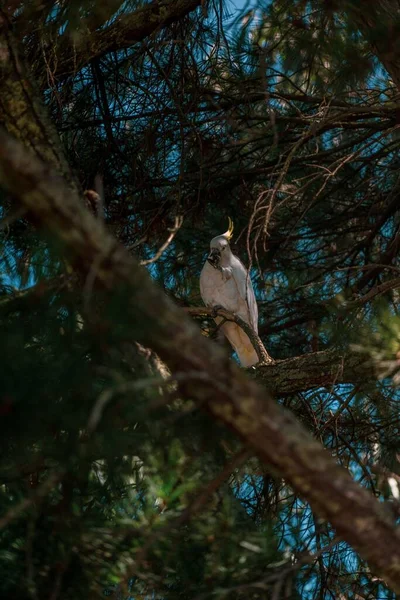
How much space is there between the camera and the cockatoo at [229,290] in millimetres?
3283

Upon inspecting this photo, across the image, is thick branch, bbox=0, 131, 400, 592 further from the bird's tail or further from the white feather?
the bird's tail

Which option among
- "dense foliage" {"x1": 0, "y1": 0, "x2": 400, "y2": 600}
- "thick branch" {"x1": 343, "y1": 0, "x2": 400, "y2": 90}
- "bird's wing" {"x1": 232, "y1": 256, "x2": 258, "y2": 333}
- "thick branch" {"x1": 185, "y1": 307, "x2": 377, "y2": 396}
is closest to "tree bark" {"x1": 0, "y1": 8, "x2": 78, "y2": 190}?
"dense foliage" {"x1": 0, "y1": 0, "x2": 400, "y2": 600}

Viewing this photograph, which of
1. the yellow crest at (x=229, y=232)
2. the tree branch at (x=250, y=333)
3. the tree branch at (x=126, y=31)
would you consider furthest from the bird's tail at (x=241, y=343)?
the tree branch at (x=126, y=31)

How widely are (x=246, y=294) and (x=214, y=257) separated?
0.69ft

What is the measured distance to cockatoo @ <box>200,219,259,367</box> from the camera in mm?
3283

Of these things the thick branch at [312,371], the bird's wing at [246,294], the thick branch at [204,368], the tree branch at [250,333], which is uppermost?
the bird's wing at [246,294]

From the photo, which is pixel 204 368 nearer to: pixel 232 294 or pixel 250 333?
pixel 250 333

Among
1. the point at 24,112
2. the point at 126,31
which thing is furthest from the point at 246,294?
the point at 24,112

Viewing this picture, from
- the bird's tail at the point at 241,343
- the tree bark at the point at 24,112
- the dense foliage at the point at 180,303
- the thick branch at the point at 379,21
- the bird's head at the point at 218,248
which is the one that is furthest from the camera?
the bird's tail at the point at 241,343

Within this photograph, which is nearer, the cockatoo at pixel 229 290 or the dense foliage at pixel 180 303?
the dense foliage at pixel 180 303

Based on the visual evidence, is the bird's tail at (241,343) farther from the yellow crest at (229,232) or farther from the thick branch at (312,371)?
the thick branch at (312,371)

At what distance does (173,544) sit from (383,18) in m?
1.18

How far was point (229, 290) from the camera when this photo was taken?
3613 millimetres

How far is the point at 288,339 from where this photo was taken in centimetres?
340
